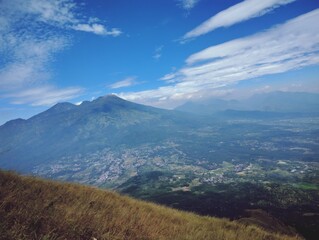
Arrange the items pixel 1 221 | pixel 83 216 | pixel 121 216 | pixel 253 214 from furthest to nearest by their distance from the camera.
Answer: pixel 253 214, pixel 121 216, pixel 83 216, pixel 1 221

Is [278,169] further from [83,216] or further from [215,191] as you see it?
[83,216]

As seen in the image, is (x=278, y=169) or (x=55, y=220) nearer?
(x=55, y=220)

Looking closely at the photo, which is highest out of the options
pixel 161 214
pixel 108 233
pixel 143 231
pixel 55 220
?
pixel 55 220

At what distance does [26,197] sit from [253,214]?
1885cm

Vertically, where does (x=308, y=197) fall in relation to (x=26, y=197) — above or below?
below

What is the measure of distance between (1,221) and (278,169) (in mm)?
216325

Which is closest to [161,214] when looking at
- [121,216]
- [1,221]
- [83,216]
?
[121,216]

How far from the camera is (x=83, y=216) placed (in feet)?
25.5

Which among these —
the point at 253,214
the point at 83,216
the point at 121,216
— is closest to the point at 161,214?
the point at 121,216

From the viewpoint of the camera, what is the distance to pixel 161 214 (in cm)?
1215

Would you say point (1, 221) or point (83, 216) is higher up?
point (1, 221)

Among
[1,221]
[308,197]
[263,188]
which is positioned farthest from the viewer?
[263,188]

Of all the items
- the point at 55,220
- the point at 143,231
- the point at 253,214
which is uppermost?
the point at 55,220

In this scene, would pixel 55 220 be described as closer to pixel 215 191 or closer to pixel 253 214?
pixel 253 214
